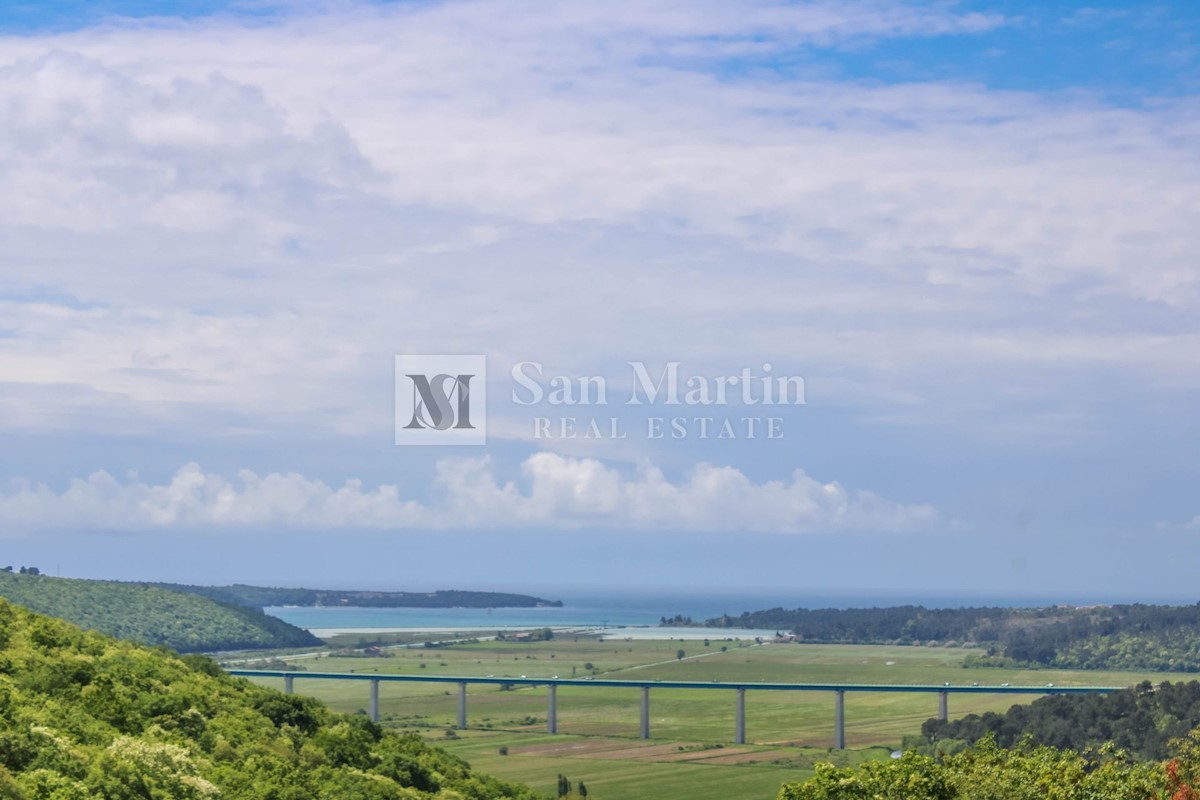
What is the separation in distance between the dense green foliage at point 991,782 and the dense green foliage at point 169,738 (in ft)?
44.4

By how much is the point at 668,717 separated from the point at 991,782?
11003 centimetres

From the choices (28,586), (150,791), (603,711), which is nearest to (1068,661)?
(603,711)

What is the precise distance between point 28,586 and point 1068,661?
12816 cm

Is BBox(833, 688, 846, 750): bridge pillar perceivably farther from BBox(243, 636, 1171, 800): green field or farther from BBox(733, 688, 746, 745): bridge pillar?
BBox(733, 688, 746, 745): bridge pillar

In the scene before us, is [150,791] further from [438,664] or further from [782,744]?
[438,664]

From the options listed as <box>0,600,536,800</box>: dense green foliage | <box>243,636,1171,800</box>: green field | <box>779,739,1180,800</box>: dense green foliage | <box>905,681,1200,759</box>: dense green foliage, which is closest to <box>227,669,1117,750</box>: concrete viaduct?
<box>243,636,1171,800</box>: green field

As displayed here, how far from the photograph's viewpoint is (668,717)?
450 feet

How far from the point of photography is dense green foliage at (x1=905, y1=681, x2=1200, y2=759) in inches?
3233

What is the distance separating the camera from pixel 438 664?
623 feet

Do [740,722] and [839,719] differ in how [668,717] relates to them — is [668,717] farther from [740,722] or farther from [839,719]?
[839,719]

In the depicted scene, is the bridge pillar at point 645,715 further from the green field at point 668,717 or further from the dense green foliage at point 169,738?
the dense green foliage at point 169,738

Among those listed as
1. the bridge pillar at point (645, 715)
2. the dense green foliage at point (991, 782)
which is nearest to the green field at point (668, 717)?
the bridge pillar at point (645, 715)

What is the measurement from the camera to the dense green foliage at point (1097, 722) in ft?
269

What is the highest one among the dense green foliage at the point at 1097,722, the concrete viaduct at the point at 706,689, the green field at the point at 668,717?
the dense green foliage at the point at 1097,722
